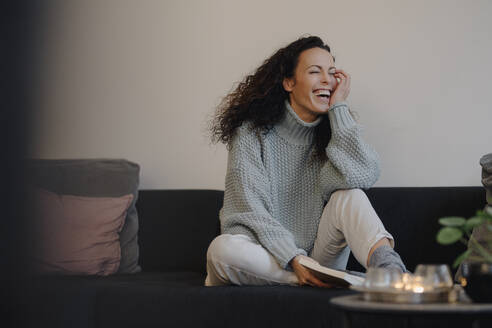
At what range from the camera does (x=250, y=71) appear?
2.55m

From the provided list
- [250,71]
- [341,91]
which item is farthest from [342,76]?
[250,71]

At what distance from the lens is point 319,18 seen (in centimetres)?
245

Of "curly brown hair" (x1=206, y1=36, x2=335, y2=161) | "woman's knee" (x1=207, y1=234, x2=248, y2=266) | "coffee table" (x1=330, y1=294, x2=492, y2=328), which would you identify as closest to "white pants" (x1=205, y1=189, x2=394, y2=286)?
"woman's knee" (x1=207, y1=234, x2=248, y2=266)

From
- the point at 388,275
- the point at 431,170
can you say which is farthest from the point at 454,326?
the point at 431,170

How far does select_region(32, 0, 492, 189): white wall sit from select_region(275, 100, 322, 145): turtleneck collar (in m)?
0.31

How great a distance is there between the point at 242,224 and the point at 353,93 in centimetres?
78

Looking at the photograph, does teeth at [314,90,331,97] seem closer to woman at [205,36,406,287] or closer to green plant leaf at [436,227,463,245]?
woman at [205,36,406,287]

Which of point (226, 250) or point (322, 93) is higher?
point (322, 93)

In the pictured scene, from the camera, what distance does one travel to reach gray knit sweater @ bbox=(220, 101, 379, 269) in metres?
1.89

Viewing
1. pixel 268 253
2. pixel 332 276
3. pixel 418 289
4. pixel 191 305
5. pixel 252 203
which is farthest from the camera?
pixel 252 203

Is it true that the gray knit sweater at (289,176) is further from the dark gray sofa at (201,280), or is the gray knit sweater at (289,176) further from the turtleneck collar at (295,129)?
the dark gray sofa at (201,280)

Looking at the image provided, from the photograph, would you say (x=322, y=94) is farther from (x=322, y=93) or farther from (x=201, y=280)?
(x=201, y=280)

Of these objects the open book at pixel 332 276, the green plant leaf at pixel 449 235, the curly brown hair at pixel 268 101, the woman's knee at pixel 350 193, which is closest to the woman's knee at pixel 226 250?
the open book at pixel 332 276

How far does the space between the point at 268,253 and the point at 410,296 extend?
0.83m
